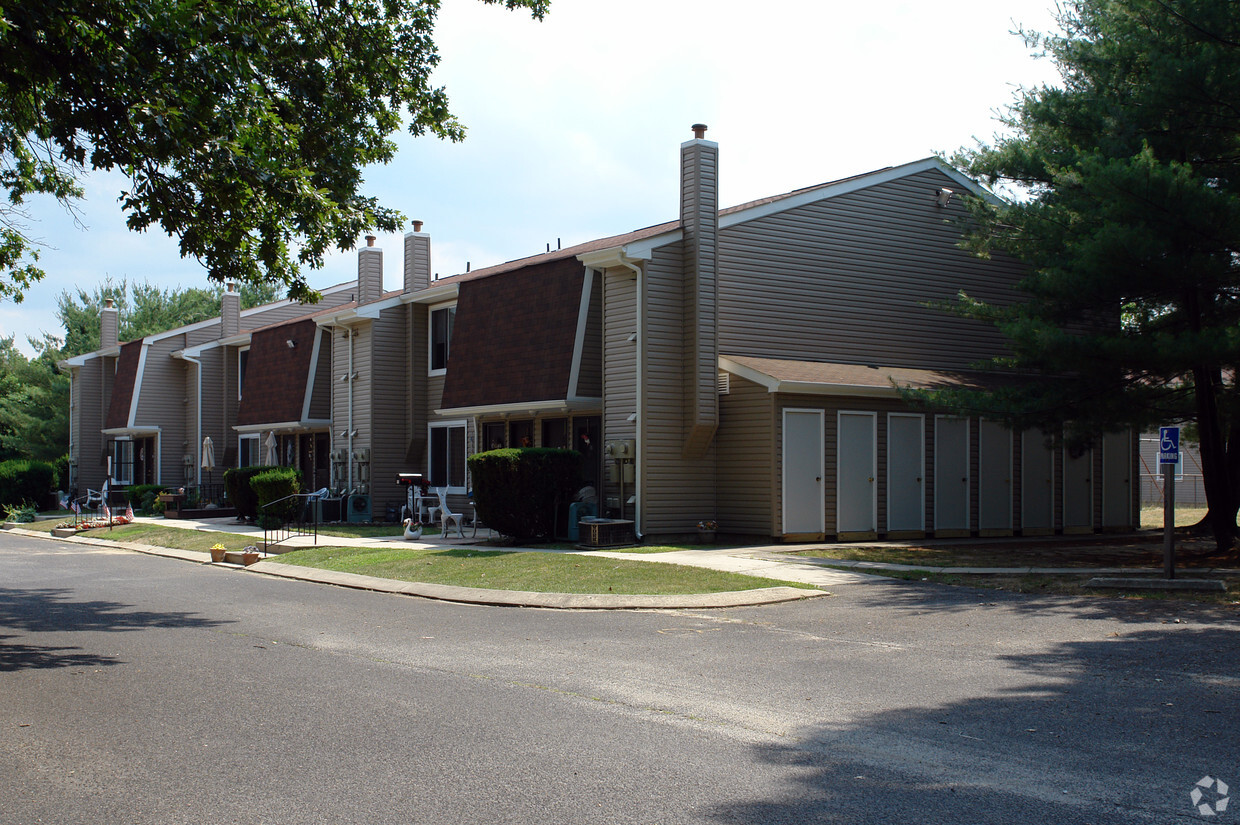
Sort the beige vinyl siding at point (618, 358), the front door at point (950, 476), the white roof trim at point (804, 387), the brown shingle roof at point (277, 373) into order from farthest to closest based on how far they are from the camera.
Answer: the brown shingle roof at point (277, 373) < the front door at point (950, 476) < the beige vinyl siding at point (618, 358) < the white roof trim at point (804, 387)

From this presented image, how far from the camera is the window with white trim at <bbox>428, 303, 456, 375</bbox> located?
26169 mm

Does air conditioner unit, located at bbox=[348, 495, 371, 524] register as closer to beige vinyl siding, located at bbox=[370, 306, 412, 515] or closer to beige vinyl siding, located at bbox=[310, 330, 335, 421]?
beige vinyl siding, located at bbox=[370, 306, 412, 515]

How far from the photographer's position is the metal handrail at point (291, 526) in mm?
21234

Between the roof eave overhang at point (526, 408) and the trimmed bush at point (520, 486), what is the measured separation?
1.25 m

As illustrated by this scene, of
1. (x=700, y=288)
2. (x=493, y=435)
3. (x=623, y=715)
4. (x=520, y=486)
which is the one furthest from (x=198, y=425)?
(x=623, y=715)

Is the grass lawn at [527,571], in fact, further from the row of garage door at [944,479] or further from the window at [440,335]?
the window at [440,335]

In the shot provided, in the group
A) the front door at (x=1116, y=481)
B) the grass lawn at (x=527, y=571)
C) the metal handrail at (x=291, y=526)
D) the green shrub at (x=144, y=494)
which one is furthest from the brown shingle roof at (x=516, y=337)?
the green shrub at (x=144, y=494)

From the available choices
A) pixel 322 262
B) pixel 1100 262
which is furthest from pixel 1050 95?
pixel 322 262

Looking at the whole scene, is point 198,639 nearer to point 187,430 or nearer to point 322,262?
point 322,262

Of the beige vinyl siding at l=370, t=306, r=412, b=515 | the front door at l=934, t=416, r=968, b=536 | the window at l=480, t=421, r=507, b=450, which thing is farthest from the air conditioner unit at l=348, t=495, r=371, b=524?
the front door at l=934, t=416, r=968, b=536

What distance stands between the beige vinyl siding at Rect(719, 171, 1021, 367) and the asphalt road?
10.1 meters

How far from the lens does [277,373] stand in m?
30.9

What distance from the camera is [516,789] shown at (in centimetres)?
526

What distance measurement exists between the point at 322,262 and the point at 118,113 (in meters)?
2.92
